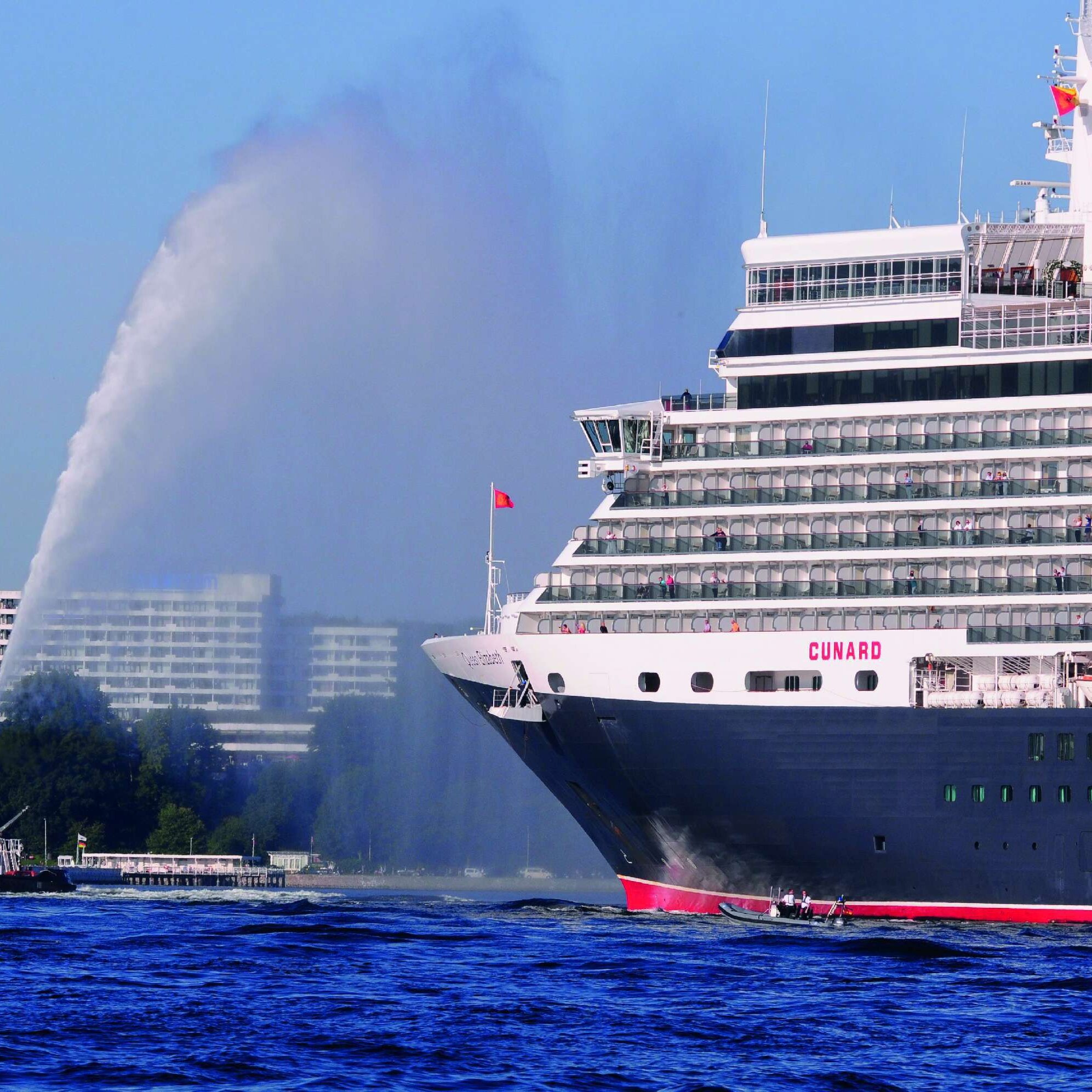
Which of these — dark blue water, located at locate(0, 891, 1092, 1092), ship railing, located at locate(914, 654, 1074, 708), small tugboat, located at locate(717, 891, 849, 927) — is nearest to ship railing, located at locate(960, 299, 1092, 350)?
ship railing, located at locate(914, 654, 1074, 708)

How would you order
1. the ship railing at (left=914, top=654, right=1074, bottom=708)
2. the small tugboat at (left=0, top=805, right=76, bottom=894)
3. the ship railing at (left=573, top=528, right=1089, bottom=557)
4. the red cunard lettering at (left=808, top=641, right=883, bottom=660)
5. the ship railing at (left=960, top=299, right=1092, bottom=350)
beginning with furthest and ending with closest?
the small tugboat at (left=0, top=805, right=76, bottom=894) → the ship railing at (left=960, top=299, right=1092, bottom=350) → the ship railing at (left=573, top=528, right=1089, bottom=557) → the red cunard lettering at (left=808, top=641, right=883, bottom=660) → the ship railing at (left=914, top=654, right=1074, bottom=708)

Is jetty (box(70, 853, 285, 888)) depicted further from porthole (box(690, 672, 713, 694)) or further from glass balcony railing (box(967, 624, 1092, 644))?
glass balcony railing (box(967, 624, 1092, 644))

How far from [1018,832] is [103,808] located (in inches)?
3118

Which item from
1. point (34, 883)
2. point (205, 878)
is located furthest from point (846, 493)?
point (205, 878)

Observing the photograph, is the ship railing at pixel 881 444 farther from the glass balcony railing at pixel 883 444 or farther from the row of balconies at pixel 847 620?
the row of balconies at pixel 847 620

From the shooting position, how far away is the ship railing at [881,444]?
5853 centimetres

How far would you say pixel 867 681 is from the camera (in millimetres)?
57250

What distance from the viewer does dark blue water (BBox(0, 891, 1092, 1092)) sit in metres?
35.4

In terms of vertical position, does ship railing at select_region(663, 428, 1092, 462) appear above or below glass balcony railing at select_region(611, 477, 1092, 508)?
above

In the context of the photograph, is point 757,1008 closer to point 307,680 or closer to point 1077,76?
point 1077,76

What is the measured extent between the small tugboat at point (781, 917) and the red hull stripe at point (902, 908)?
0.66m

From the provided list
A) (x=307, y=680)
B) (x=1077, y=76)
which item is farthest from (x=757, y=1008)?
(x=307, y=680)

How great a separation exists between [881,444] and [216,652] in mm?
68480

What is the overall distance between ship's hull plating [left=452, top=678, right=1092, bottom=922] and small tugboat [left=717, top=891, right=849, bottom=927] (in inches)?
28.8
